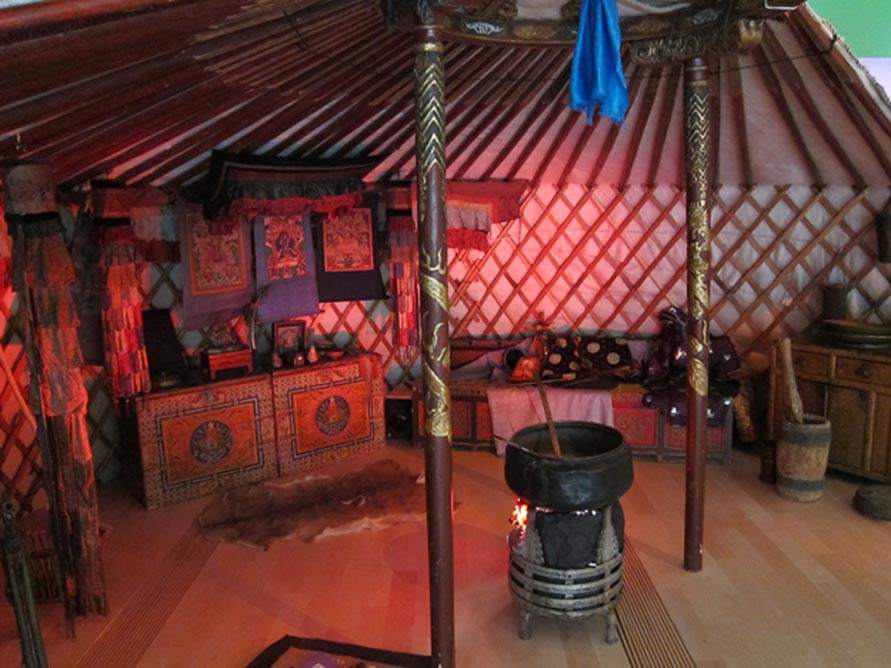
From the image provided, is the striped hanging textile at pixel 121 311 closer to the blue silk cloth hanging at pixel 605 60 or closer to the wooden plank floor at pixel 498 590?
the wooden plank floor at pixel 498 590

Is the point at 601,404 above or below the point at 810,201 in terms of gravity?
below

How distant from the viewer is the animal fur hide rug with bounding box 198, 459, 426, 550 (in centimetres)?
346

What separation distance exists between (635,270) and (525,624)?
257 cm

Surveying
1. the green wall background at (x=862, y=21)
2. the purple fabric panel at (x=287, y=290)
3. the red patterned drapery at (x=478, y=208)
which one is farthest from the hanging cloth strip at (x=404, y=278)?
the green wall background at (x=862, y=21)

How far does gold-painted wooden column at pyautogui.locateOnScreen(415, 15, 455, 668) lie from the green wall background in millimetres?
3849

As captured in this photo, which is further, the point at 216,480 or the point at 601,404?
the point at 601,404

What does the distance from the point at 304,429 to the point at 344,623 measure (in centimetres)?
160

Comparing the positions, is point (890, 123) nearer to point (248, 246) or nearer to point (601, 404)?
point (601, 404)

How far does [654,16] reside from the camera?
2650 millimetres

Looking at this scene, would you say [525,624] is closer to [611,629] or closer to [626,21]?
[611,629]

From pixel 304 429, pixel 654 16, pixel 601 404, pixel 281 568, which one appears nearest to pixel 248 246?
pixel 304 429

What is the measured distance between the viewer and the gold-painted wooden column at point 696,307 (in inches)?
110

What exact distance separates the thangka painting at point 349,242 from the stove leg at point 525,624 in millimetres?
2381

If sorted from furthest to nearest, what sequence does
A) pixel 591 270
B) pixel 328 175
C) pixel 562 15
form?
1. pixel 591 270
2. pixel 328 175
3. pixel 562 15
